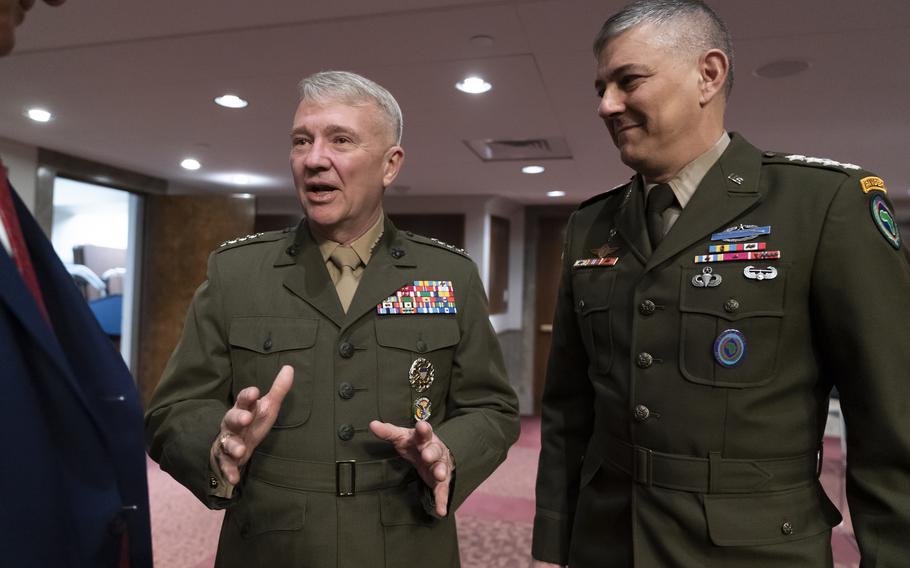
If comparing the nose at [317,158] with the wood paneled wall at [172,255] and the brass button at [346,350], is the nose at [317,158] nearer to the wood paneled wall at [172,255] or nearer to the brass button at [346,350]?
the brass button at [346,350]

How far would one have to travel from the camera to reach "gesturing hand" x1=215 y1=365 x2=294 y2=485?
0.94 m

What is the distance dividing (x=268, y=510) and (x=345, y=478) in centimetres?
16

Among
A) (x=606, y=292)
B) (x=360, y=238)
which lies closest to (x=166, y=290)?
(x=360, y=238)

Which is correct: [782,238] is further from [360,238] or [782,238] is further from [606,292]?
[360,238]

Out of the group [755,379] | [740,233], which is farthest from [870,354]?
[740,233]

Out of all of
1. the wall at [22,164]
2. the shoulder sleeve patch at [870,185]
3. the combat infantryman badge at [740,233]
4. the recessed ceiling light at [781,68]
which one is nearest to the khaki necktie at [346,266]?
the combat infantryman badge at [740,233]

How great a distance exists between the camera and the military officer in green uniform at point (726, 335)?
0.93 meters

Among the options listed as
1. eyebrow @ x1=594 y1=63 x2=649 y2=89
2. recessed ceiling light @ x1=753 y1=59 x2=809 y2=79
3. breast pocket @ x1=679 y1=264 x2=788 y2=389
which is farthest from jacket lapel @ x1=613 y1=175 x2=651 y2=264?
recessed ceiling light @ x1=753 y1=59 x2=809 y2=79

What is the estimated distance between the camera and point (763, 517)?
3.15ft

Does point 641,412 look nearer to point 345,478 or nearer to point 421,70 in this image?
point 345,478

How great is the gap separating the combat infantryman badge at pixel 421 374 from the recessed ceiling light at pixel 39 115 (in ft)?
11.3

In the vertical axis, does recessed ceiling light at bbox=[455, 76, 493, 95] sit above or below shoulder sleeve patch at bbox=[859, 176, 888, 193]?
above

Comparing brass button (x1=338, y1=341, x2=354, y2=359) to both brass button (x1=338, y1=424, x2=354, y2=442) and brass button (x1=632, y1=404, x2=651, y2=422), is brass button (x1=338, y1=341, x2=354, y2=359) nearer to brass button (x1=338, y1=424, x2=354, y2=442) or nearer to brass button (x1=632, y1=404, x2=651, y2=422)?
brass button (x1=338, y1=424, x2=354, y2=442)

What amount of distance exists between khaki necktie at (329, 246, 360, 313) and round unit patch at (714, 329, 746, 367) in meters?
0.72
